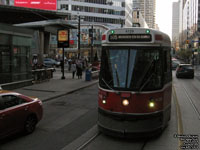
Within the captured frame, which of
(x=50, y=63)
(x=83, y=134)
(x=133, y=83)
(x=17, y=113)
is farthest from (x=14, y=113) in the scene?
(x=50, y=63)

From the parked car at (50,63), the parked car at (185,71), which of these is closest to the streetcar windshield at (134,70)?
the parked car at (185,71)

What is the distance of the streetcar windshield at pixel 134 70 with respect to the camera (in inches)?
268

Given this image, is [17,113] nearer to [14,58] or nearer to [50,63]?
[14,58]

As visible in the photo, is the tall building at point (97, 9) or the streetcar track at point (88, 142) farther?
the tall building at point (97, 9)

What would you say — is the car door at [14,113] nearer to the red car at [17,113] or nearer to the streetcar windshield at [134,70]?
the red car at [17,113]

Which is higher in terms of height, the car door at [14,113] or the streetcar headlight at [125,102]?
the streetcar headlight at [125,102]

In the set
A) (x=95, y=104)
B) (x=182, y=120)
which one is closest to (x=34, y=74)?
(x=95, y=104)

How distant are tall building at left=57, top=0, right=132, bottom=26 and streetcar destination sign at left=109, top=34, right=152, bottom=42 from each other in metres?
76.2

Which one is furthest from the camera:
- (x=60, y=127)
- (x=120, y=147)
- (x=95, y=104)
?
(x=95, y=104)

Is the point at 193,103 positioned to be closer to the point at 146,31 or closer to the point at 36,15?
the point at 146,31

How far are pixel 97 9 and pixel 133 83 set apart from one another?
8337cm

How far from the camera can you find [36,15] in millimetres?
21719

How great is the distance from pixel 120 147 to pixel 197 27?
346ft

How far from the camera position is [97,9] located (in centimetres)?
8700
